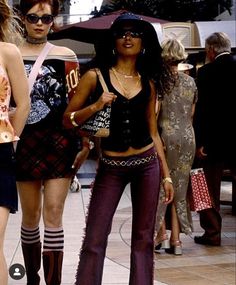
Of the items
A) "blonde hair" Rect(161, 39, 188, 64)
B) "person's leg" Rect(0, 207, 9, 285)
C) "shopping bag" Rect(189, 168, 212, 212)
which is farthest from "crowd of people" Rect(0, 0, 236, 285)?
"shopping bag" Rect(189, 168, 212, 212)

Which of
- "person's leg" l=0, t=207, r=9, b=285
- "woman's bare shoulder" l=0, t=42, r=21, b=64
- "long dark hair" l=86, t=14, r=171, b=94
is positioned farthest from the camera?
"long dark hair" l=86, t=14, r=171, b=94

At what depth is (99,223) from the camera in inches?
164

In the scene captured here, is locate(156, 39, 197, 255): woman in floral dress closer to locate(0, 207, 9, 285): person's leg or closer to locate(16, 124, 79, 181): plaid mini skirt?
locate(16, 124, 79, 181): plaid mini skirt

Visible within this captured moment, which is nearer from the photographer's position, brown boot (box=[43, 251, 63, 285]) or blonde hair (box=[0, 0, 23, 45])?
→ blonde hair (box=[0, 0, 23, 45])

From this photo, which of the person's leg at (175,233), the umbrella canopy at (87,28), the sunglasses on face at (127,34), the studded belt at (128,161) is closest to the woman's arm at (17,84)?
the studded belt at (128,161)

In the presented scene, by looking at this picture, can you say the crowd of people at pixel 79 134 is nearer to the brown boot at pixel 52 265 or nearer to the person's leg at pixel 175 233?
the brown boot at pixel 52 265

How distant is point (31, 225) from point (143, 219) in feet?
2.87

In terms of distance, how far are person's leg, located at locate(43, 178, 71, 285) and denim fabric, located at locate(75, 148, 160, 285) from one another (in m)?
0.33

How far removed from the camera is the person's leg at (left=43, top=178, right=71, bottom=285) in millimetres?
4482

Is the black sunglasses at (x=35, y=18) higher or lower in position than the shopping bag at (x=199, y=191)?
higher

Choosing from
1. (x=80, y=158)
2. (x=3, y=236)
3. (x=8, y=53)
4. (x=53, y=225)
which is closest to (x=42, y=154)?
(x=80, y=158)

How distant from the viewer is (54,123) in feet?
14.7

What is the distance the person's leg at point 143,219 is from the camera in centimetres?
422

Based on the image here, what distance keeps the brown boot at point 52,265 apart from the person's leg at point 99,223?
1.42ft
